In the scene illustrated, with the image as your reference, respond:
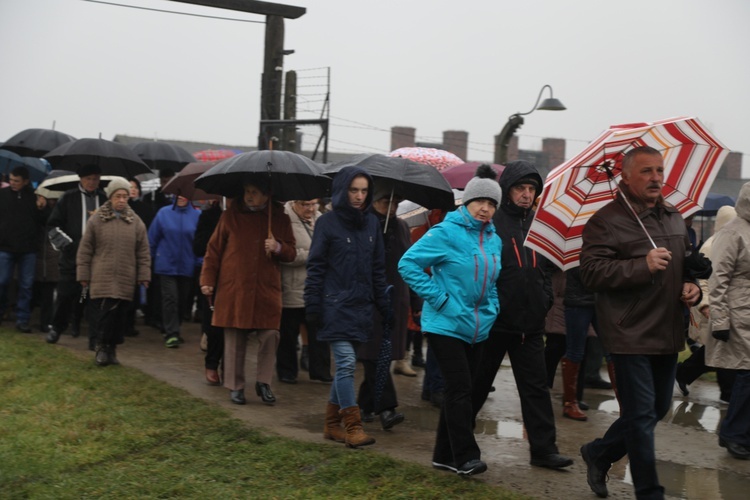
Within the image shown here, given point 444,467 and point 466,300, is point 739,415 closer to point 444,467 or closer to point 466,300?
point 444,467

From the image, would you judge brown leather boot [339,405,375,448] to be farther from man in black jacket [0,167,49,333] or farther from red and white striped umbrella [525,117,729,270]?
man in black jacket [0,167,49,333]

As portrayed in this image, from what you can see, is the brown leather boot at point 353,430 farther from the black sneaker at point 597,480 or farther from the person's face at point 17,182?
the person's face at point 17,182

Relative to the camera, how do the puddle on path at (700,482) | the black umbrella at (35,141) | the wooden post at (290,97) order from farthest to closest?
the black umbrella at (35,141) < the wooden post at (290,97) < the puddle on path at (700,482)

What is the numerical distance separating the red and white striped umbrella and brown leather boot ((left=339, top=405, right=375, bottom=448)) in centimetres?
181

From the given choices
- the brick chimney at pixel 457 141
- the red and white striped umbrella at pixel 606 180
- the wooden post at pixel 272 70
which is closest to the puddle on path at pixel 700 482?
the red and white striped umbrella at pixel 606 180

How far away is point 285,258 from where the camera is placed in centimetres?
857

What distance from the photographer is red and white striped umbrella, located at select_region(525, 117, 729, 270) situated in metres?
5.90

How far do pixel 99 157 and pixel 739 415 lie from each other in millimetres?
8893

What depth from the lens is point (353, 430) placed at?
6.91 metres

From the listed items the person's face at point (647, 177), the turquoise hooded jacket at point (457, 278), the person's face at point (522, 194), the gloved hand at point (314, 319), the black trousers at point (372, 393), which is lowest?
the black trousers at point (372, 393)

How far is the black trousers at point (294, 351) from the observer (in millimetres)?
9797

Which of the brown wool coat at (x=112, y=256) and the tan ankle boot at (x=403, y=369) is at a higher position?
the brown wool coat at (x=112, y=256)

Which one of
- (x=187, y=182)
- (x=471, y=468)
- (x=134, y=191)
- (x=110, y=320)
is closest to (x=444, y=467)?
(x=471, y=468)

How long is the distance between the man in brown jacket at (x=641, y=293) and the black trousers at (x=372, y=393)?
8.09 ft
